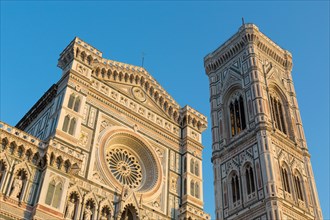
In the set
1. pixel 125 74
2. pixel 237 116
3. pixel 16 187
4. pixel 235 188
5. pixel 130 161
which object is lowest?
pixel 16 187

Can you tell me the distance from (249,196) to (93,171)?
555 inches

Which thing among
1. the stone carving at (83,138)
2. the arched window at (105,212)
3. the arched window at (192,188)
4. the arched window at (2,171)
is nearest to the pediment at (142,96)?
the stone carving at (83,138)

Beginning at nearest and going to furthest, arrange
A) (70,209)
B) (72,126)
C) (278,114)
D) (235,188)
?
(70,209)
(72,126)
(235,188)
(278,114)

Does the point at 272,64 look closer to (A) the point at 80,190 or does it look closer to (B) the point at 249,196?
(B) the point at 249,196

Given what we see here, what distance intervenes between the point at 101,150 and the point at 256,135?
594 inches

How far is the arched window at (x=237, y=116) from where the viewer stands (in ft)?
110

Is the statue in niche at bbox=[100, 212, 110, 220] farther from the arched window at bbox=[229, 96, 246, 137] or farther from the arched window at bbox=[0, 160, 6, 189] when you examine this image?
the arched window at bbox=[229, 96, 246, 137]

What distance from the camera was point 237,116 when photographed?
3453cm

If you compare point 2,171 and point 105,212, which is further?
point 105,212

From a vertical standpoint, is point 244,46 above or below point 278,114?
above

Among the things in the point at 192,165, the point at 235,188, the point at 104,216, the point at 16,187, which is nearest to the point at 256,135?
the point at 235,188

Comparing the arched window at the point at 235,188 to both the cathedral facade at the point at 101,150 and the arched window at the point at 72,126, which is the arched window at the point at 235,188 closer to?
the cathedral facade at the point at 101,150

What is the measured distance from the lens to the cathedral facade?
15344 mm

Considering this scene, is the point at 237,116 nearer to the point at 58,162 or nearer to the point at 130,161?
the point at 130,161
